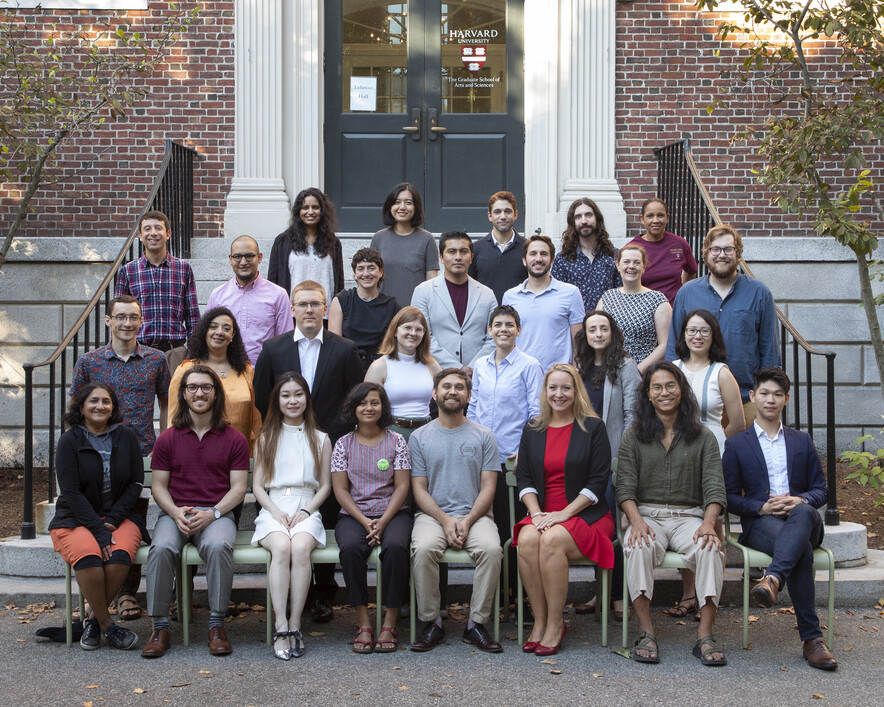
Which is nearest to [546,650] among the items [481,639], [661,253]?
[481,639]

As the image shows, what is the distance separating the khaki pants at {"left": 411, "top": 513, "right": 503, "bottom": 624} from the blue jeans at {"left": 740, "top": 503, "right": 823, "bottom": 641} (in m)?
1.30

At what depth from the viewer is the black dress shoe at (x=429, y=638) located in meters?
4.83

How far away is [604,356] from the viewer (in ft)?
17.9

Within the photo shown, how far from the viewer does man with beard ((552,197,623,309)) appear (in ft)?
20.8

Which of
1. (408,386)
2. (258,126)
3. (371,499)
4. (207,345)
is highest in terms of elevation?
(258,126)

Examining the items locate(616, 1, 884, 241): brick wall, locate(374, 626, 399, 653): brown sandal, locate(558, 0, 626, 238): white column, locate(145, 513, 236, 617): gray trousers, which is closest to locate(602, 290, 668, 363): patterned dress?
locate(374, 626, 399, 653): brown sandal

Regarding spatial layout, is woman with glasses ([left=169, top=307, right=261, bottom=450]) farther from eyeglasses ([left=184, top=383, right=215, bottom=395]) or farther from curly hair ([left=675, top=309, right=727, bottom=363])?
curly hair ([left=675, top=309, right=727, bottom=363])

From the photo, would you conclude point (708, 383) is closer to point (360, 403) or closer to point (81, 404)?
point (360, 403)

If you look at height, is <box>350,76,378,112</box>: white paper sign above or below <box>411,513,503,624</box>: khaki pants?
above

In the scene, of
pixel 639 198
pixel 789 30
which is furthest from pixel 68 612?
pixel 789 30

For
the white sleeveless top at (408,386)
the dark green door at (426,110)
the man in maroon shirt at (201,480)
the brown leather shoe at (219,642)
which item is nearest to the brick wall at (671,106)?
the dark green door at (426,110)

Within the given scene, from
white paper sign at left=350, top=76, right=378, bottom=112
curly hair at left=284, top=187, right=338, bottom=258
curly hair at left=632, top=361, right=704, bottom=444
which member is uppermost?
white paper sign at left=350, top=76, right=378, bottom=112

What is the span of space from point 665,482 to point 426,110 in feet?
18.3

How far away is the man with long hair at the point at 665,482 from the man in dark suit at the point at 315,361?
1.54 m
